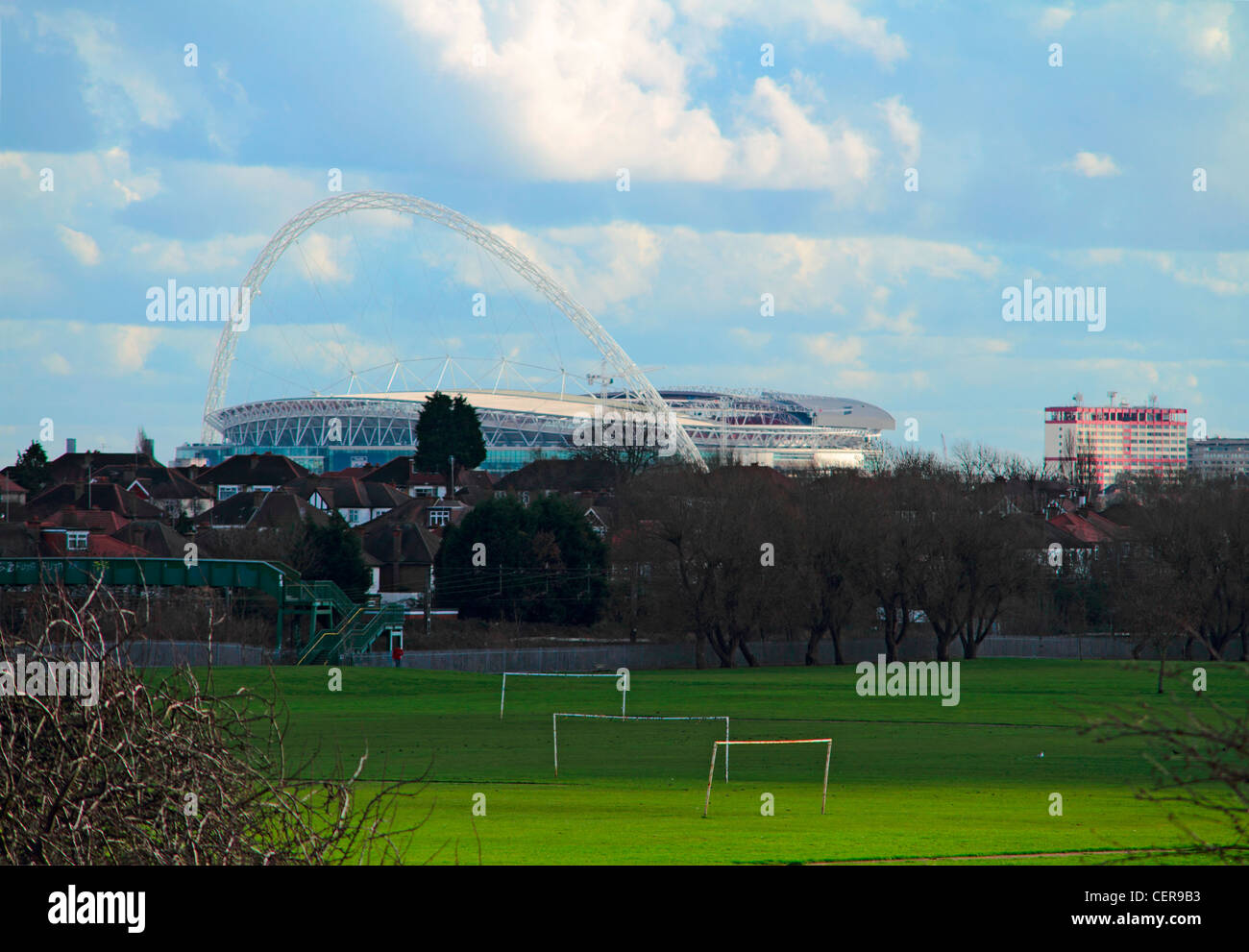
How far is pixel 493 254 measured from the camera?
502ft

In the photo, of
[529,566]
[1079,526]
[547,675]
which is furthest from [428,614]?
[1079,526]

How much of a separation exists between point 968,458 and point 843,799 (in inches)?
4498

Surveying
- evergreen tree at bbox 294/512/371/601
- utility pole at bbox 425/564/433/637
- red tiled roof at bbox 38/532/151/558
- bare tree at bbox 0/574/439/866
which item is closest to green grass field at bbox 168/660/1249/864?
bare tree at bbox 0/574/439/866

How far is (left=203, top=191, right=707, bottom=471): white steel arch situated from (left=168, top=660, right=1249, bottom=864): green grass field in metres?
79.3

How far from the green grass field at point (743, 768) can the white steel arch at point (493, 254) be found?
79305 mm

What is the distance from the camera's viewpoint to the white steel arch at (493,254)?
150 metres

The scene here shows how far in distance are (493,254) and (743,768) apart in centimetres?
12355

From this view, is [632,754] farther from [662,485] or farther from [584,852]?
[662,485]

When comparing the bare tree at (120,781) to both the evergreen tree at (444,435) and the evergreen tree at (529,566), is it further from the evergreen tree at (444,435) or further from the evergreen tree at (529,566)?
the evergreen tree at (444,435)

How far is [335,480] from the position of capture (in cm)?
13612

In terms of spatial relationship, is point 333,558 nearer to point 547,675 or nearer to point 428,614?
point 428,614

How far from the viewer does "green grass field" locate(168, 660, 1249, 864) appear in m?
20.3

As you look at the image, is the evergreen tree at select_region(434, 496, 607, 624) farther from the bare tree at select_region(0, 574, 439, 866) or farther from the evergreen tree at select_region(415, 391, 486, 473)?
the bare tree at select_region(0, 574, 439, 866)
